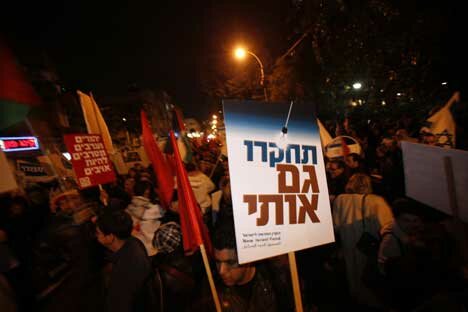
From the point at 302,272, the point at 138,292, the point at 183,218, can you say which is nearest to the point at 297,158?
the point at 183,218

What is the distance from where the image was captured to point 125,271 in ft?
7.73

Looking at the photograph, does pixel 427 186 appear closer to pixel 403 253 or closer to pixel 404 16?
pixel 403 253

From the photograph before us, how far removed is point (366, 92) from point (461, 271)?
6693 mm

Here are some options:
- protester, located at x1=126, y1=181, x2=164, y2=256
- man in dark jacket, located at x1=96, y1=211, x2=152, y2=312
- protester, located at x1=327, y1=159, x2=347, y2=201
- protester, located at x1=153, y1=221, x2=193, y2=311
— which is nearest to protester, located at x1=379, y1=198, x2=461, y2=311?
protester, located at x1=327, y1=159, x2=347, y2=201

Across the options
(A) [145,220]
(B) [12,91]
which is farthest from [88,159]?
(B) [12,91]

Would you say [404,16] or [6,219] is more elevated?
[404,16]

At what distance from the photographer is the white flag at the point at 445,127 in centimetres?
506

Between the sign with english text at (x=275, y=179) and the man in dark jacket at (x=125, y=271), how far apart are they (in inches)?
56.5

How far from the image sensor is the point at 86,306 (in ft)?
11.9

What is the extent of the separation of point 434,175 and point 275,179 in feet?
5.02

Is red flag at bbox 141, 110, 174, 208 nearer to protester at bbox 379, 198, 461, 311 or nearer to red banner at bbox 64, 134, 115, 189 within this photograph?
red banner at bbox 64, 134, 115, 189

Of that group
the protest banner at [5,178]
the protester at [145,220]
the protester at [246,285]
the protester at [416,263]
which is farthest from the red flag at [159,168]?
the protester at [416,263]

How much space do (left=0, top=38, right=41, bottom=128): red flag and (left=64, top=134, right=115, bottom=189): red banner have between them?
5.00ft

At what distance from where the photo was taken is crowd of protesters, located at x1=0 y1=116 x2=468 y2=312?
229cm
